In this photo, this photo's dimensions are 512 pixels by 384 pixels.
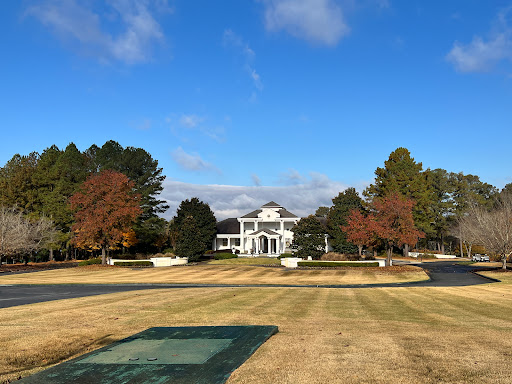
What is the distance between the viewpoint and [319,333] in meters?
10.2

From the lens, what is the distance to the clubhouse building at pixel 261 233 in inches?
2943

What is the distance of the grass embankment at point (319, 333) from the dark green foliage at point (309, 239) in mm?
31445

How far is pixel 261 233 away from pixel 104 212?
97.2 feet

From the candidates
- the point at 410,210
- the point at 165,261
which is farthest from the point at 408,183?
the point at 165,261

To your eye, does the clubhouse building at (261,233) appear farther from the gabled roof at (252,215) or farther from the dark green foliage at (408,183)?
the dark green foliage at (408,183)

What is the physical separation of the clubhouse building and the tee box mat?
62.1 meters

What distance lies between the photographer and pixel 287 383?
6105 millimetres

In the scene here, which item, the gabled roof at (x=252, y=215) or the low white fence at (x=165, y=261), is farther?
the gabled roof at (x=252, y=215)

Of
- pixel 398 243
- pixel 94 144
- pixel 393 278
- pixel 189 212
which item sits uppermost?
pixel 94 144

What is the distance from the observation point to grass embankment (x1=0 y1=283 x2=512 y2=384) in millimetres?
6750

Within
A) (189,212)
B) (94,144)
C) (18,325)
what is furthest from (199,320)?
(94,144)

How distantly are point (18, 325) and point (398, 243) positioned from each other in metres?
40.5

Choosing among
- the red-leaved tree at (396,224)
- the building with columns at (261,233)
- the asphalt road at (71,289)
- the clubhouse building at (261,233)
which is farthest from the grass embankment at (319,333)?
the building with columns at (261,233)

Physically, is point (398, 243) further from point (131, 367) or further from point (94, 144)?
point (94, 144)
